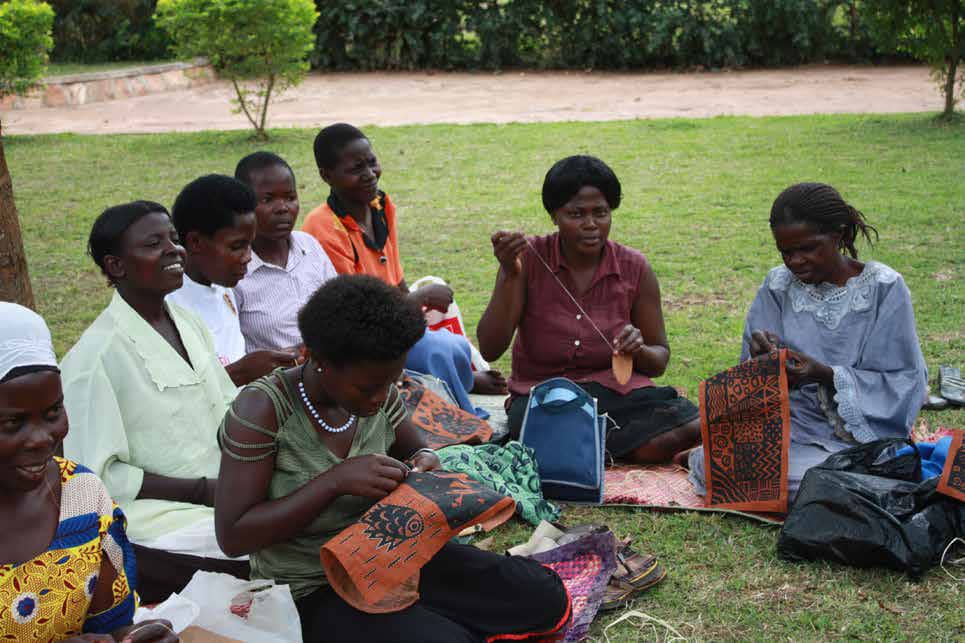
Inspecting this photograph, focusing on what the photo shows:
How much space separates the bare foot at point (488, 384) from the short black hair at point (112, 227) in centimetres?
259

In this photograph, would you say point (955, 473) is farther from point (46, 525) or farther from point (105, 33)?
point (105, 33)

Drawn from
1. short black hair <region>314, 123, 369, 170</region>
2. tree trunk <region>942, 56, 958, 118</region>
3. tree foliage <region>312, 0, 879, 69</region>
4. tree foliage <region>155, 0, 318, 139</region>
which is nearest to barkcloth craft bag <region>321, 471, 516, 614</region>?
short black hair <region>314, 123, 369, 170</region>

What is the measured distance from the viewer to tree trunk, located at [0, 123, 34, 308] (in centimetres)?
487

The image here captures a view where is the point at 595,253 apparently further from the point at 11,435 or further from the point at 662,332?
the point at 11,435

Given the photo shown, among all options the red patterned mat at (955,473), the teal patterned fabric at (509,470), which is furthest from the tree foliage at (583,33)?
the red patterned mat at (955,473)

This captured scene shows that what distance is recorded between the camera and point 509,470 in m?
4.37

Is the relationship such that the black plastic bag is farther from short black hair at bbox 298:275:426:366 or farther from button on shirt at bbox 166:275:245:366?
button on shirt at bbox 166:275:245:366

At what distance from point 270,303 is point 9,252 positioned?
1306 mm

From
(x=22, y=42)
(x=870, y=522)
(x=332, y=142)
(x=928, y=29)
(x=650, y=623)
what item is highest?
(x=22, y=42)

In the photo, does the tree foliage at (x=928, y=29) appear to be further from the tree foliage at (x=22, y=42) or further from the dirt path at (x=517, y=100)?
the tree foliage at (x=22, y=42)

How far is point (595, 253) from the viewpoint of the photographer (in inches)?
188

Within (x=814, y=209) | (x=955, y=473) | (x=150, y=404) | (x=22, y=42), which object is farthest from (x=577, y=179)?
(x=22, y=42)

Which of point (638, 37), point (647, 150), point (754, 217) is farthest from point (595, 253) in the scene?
point (638, 37)

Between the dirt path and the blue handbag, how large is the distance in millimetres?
10743
